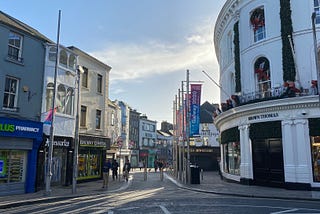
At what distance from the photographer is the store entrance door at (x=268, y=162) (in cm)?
1902

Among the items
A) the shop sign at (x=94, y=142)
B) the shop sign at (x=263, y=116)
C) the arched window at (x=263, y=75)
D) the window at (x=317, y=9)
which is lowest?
the shop sign at (x=94, y=142)

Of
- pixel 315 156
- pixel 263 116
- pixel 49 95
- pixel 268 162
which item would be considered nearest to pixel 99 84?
pixel 49 95

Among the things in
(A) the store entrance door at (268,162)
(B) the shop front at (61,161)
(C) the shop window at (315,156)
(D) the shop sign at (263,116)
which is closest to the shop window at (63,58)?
(B) the shop front at (61,161)

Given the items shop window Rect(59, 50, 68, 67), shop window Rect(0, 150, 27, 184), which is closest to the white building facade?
shop window Rect(59, 50, 68, 67)

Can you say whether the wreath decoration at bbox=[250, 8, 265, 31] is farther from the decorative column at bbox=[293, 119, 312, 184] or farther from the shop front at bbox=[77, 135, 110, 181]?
the shop front at bbox=[77, 135, 110, 181]

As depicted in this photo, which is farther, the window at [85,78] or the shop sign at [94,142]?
the window at [85,78]

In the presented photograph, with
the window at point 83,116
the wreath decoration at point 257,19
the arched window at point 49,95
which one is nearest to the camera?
the arched window at point 49,95

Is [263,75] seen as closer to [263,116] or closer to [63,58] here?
[263,116]

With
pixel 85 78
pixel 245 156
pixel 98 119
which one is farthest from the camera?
pixel 98 119

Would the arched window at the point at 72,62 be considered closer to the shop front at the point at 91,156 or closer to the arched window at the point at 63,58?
the arched window at the point at 63,58

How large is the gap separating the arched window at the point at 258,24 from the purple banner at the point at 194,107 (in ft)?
18.7

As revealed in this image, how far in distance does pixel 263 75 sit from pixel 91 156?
14778 millimetres

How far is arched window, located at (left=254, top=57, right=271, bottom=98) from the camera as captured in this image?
21.2 m

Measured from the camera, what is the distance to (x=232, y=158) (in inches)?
941
